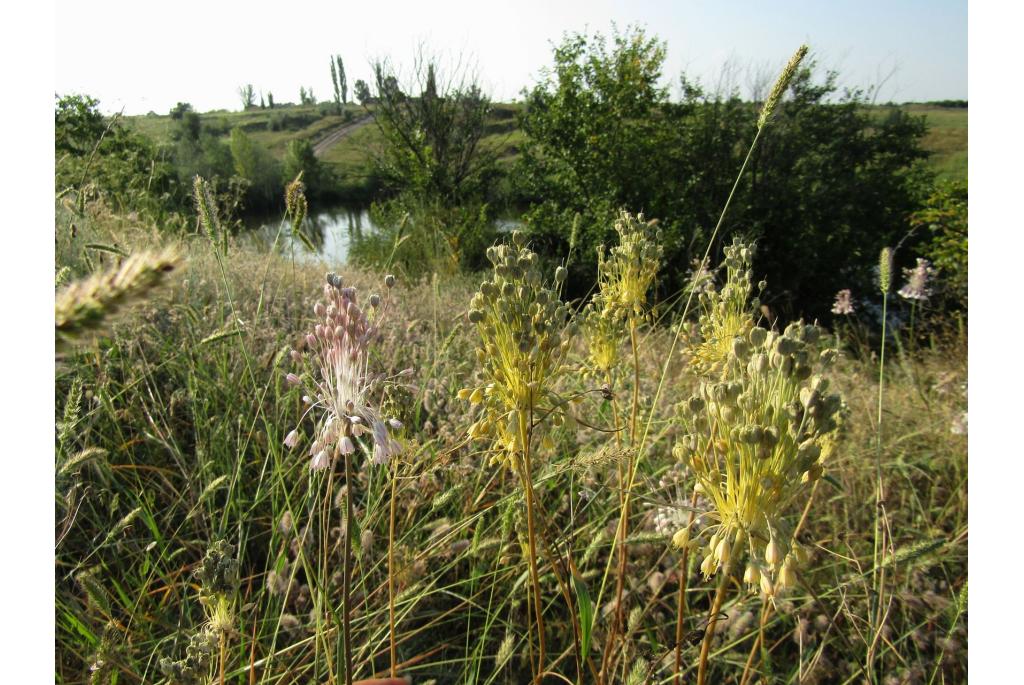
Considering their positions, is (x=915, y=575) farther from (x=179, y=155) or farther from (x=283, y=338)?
(x=179, y=155)

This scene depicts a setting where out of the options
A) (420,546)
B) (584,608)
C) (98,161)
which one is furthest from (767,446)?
(98,161)

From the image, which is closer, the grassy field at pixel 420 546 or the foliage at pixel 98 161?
the grassy field at pixel 420 546

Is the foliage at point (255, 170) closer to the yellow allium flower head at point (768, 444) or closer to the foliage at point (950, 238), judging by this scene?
the foliage at point (950, 238)

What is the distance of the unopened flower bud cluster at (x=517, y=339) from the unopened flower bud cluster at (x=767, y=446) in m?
0.22

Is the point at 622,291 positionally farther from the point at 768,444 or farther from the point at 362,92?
the point at 362,92

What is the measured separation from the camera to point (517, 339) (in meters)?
0.86

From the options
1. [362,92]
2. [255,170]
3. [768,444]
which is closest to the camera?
[768,444]

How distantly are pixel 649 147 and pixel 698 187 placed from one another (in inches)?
52.8

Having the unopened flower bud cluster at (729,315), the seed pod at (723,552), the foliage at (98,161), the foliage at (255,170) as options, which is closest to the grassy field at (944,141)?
the unopened flower bud cluster at (729,315)

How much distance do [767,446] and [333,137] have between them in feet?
91.6

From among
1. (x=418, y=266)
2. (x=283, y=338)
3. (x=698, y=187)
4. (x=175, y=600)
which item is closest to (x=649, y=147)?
(x=698, y=187)

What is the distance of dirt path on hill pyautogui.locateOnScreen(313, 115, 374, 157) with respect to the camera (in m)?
24.4

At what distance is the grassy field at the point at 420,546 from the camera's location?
117 cm

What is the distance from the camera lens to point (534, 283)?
0.86m
